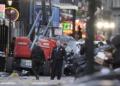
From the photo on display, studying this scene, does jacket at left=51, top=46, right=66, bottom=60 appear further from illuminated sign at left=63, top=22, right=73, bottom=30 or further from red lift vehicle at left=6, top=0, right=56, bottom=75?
illuminated sign at left=63, top=22, right=73, bottom=30

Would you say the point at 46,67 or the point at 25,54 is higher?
the point at 25,54

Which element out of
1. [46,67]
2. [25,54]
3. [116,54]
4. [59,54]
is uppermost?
[116,54]

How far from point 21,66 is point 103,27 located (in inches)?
1522

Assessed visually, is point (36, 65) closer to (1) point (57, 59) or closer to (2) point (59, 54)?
(1) point (57, 59)

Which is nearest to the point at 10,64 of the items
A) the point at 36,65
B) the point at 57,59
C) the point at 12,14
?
the point at 36,65

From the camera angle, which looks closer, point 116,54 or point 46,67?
point 116,54

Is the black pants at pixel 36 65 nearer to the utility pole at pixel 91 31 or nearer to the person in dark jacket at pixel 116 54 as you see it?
the person in dark jacket at pixel 116 54

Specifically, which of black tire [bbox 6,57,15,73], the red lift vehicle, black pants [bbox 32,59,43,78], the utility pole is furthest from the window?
the utility pole

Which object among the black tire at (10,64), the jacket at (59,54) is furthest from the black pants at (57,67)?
the black tire at (10,64)

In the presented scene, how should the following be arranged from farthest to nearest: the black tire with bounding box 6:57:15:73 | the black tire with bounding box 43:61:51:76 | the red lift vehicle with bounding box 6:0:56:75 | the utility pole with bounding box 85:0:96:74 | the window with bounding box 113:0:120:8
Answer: the window with bounding box 113:0:120:8, the black tire with bounding box 6:57:15:73, the red lift vehicle with bounding box 6:0:56:75, the black tire with bounding box 43:61:51:76, the utility pole with bounding box 85:0:96:74

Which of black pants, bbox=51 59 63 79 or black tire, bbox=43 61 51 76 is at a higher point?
black pants, bbox=51 59 63 79

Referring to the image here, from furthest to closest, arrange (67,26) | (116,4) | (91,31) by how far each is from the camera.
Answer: (116,4) → (67,26) → (91,31)

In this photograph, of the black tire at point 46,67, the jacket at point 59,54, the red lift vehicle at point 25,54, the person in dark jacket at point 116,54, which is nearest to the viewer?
the person in dark jacket at point 116,54

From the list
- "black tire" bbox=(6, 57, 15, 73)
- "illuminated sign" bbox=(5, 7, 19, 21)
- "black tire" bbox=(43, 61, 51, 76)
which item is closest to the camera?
"black tire" bbox=(43, 61, 51, 76)
